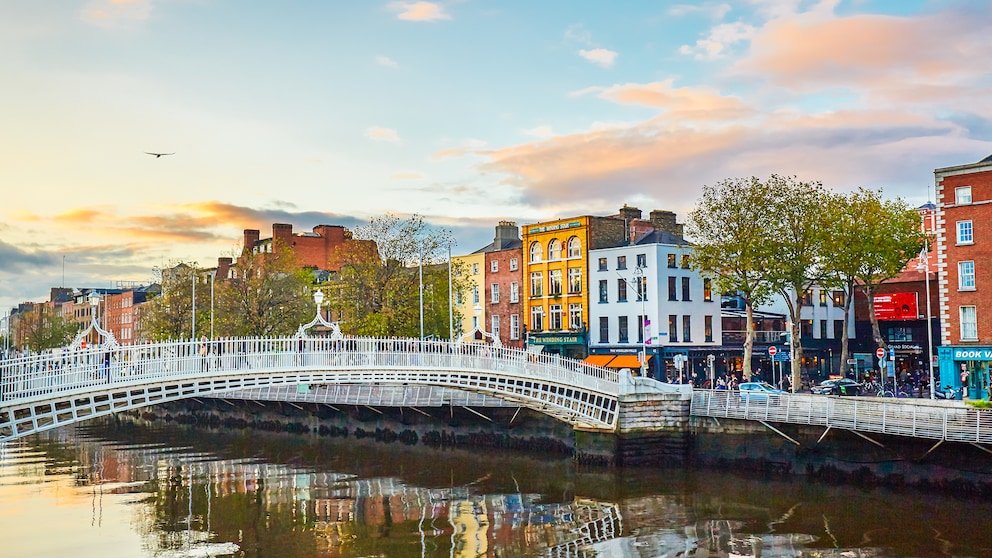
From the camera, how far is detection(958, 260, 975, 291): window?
46.8 metres

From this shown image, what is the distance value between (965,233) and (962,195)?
1845 mm

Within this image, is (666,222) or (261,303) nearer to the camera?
(261,303)

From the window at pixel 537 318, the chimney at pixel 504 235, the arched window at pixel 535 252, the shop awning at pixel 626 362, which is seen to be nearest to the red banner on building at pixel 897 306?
the shop awning at pixel 626 362

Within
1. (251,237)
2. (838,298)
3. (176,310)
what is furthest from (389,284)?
(251,237)

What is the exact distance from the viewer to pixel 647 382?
138ft

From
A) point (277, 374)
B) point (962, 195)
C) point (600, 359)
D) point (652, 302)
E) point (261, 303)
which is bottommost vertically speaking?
point (600, 359)

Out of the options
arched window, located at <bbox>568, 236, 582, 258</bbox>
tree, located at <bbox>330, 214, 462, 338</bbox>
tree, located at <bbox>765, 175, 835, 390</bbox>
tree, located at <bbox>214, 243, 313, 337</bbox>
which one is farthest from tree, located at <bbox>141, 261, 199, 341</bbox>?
tree, located at <bbox>765, 175, 835, 390</bbox>

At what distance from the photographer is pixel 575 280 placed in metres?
67.1

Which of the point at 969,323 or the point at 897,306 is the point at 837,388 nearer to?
the point at 969,323

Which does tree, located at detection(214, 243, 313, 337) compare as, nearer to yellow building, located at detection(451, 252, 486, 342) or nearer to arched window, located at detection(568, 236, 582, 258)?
yellow building, located at detection(451, 252, 486, 342)

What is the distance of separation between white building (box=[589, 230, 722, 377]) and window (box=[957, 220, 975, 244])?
18.1 meters

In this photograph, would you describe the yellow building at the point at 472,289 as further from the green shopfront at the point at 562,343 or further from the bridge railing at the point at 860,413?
the bridge railing at the point at 860,413

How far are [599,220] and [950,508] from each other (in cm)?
3830

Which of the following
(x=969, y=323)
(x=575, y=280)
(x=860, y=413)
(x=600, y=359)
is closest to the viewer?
(x=860, y=413)
